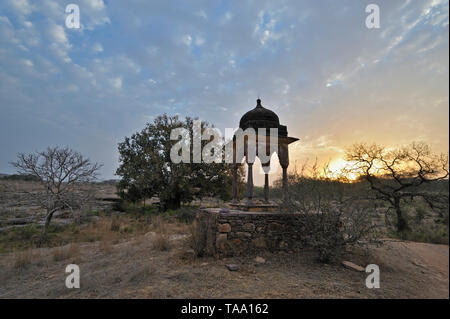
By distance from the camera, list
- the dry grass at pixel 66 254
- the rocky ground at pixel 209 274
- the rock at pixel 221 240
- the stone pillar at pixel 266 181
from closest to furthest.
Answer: the rocky ground at pixel 209 274 → the rock at pixel 221 240 → the dry grass at pixel 66 254 → the stone pillar at pixel 266 181

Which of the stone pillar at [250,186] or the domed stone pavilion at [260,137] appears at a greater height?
the domed stone pavilion at [260,137]

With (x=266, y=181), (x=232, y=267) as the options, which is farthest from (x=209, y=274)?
(x=266, y=181)

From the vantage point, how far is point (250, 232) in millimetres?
5691

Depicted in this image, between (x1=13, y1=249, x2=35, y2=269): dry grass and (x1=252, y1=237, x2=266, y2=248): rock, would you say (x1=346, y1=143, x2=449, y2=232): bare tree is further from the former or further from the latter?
(x1=13, y1=249, x2=35, y2=269): dry grass

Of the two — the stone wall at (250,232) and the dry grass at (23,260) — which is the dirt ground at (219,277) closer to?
the dry grass at (23,260)

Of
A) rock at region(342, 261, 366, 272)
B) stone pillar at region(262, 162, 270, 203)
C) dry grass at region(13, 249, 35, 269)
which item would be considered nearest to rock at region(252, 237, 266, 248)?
stone pillar at region(262, 162, 270, 203)

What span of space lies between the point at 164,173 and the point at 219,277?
11.2 m

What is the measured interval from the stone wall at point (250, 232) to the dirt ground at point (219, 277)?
315mm

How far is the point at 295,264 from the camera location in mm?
4883

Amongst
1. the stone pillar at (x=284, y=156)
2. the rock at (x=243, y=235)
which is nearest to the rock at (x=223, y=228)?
the rock at (x=243, y=235)

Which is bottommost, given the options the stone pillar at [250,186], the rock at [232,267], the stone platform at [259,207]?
the rock at [232,267]

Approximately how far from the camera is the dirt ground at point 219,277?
3.46m

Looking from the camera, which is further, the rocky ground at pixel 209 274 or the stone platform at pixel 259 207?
the stone platform at pixel 259 207

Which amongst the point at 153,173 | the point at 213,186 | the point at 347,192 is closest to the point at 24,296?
the point at 347,192
